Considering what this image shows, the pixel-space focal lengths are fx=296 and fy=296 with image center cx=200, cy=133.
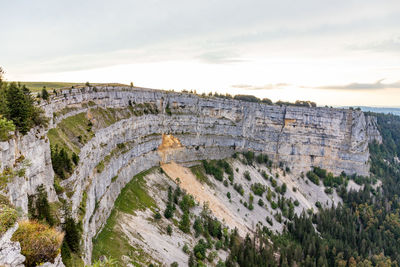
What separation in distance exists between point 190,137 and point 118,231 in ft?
168

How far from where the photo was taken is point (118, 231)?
4578 cm

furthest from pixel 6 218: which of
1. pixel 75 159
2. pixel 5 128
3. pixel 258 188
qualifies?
pixel 258 188

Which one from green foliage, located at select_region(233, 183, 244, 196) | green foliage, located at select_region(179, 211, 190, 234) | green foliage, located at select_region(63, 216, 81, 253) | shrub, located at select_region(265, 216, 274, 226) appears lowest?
shrub, located at select_region(265, 216, 274, 226)

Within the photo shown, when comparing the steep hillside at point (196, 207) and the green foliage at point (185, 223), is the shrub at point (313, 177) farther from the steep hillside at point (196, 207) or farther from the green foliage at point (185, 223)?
the green foliage at point (185, 223)

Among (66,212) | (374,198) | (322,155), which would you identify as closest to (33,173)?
(66,212)

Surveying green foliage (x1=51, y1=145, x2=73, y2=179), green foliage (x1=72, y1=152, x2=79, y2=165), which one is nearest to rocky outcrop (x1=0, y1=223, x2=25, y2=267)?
green foliage (x1=51, y1=145, x2=73, y2=179)

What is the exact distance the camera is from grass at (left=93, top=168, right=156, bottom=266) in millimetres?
39938

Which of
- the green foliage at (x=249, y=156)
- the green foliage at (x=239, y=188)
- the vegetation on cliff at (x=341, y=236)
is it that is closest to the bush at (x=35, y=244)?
the vegetation on cliff at (x=341, y=236)

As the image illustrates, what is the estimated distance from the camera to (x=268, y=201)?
102m

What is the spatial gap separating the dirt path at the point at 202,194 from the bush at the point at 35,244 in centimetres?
6248

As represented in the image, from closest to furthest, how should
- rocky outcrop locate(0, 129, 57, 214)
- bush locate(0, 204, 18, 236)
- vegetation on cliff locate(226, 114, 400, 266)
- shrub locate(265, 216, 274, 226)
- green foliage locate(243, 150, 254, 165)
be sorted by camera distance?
bush locate(0, 204, 18, 236) → rocky outcrop locate(0, 129, 57, 214) → vegetation on cliff locate(226, 114, 400, 266) → shrub locate(265, 216, 274, 226) → green foliage locate(243, 150, 254, 165)

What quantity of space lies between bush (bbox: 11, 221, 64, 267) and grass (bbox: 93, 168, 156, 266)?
20.7 m

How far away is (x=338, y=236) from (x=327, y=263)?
74.7 feet

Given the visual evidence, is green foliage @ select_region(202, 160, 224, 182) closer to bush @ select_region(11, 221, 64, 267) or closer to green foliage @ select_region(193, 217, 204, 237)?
green foliage @ select_region(193, 217, 204, 237)
